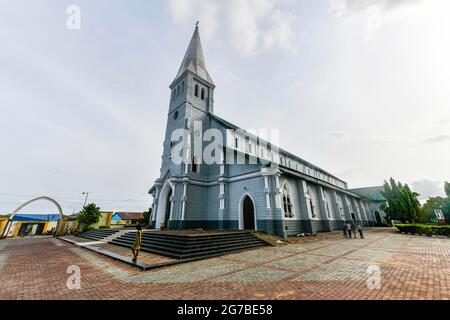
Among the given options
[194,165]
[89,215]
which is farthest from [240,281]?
[89,215]

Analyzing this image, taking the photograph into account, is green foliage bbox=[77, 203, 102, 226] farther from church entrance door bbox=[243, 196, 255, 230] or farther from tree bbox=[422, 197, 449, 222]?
tree bbox=[422, 197, 449, 222]

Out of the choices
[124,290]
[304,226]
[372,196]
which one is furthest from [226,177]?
[372,196]

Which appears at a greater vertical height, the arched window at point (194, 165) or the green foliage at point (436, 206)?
Result: the arched window at point (194, 165)

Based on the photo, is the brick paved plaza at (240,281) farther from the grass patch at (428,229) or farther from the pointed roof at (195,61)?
the pointed roof at (195,61)

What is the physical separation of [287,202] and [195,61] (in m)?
22.4

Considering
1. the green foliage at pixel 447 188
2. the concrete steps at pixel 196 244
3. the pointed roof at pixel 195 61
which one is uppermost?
the pointed roof at pixel 195 61

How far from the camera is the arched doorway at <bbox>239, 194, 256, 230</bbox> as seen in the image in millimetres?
15724

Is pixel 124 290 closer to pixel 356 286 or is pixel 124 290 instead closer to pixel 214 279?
pixel 214 279

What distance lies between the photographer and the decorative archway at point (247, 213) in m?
15.6

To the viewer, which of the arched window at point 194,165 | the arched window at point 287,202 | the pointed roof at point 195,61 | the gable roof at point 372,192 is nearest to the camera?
the arched window at point 287,202

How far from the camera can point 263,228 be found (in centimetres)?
1463

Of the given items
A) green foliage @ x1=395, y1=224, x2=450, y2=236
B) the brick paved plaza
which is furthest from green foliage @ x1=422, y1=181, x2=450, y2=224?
the brick paved plaza

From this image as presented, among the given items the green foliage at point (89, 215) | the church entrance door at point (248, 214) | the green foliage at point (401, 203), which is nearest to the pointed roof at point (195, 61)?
Result: the church entrance door at point (248, 214)
